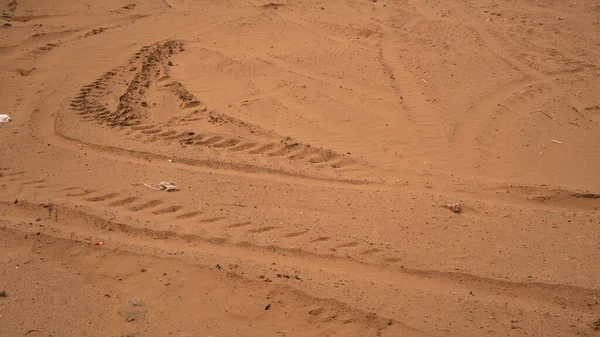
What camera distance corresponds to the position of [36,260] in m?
4.58

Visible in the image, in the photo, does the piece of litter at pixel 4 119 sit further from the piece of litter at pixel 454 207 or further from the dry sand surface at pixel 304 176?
the piece of litter at pixel 454 207

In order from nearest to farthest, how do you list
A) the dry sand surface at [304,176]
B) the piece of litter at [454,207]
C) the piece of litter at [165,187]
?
the dry sand surface at [304,176] → the piece of litter at [454,207] → the piece of litter at [165,187]

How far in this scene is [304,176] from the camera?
5566mm

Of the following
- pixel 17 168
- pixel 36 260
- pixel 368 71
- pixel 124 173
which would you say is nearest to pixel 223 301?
pixel 36 260

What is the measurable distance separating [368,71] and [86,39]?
175 inches

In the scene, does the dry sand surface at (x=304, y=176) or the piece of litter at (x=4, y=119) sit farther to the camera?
the piece of litter at (x=4, y=119)

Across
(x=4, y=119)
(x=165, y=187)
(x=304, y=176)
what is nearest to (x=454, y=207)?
(x=304, y=176)

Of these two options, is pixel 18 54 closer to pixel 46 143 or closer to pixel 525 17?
pixel 46 143

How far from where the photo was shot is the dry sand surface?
13.4 ft

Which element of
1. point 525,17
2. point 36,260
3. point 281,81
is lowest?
point 36,260

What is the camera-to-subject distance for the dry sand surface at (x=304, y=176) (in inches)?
161

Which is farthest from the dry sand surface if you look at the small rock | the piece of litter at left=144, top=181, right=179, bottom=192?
the piece of litter at left=144, top=181, right=179, bottom=192

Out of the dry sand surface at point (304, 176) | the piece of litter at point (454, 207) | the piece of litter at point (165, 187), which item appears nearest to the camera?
the dry sand surface at point (304, 176)

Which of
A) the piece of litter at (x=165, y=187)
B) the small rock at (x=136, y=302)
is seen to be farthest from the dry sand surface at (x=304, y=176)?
the piece of litter at (x=165, y=187)
